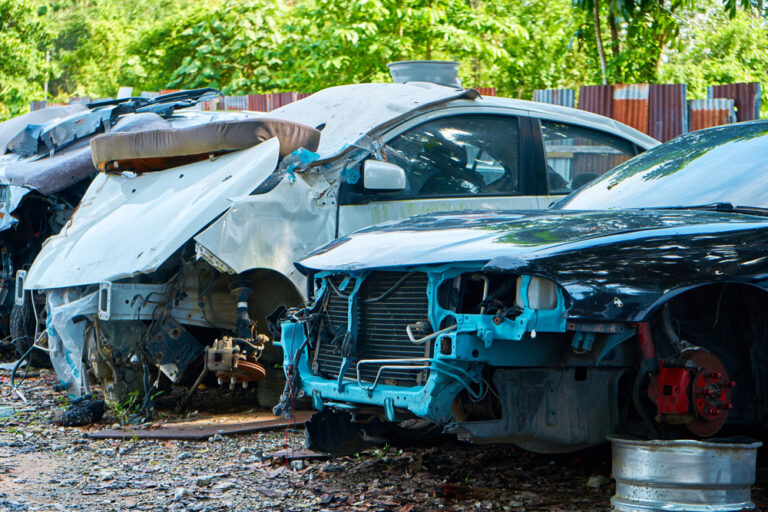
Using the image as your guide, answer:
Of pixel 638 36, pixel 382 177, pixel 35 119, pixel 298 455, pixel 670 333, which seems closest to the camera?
pixel 670 333

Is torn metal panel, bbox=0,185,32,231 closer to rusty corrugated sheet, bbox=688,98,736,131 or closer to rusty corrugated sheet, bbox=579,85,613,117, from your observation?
rusty corrugated sheet, bbox=579,85,613,117

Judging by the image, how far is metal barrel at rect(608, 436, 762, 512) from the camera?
3742 mm

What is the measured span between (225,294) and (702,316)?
3.18 metres

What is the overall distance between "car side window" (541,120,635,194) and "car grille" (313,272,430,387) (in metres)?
2.91

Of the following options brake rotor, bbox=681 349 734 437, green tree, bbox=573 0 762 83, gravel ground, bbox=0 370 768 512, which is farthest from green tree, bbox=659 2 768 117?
brake rotor, bbox=681 349 734 437

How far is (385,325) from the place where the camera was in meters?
4.41

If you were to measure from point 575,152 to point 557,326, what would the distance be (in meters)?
4.01

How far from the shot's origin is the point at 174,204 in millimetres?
6332

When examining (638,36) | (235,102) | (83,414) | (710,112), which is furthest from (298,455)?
(638,36)

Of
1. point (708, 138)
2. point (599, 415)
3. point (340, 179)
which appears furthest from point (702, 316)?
point (340, 179)

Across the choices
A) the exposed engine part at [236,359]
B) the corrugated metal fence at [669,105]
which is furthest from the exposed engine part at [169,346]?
the corrugated metal fence at [669,105]

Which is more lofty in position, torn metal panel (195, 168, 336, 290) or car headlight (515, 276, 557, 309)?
torn metal panel (195, 168, 336, 290)

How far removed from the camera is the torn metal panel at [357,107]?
21.8 ft

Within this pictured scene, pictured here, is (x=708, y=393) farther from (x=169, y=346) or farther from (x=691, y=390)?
(x=169, y=346)
